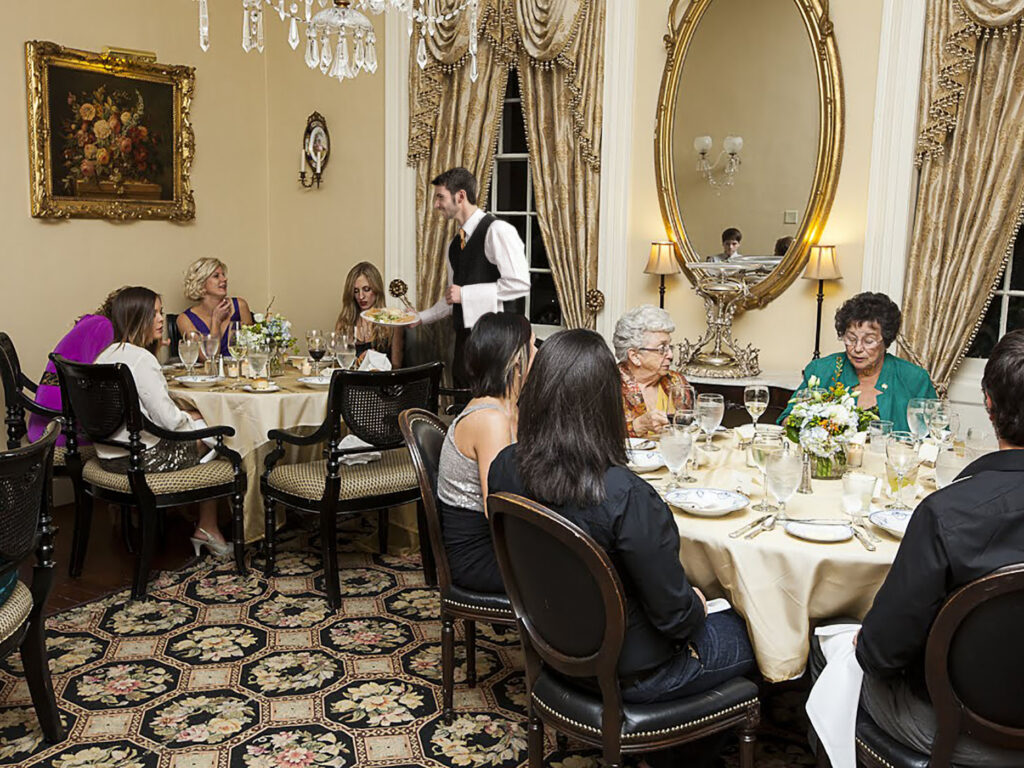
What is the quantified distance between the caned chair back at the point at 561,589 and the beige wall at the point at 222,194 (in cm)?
439

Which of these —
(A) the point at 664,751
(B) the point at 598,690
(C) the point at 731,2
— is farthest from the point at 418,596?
(C) the point at 731,2

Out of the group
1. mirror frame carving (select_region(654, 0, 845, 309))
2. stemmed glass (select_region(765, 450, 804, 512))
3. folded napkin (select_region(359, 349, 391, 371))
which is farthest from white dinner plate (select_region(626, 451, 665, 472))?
mirror frame carving (select_region(654, 0, 845, 309))

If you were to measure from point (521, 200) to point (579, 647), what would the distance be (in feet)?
14.1

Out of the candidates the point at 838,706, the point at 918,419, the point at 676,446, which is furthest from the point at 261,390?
the point at 838,706

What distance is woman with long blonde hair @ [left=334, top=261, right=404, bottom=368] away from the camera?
580 centimetres

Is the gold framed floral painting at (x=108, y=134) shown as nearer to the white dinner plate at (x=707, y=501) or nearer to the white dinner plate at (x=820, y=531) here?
the white dinner plate at (x=707, y=501)

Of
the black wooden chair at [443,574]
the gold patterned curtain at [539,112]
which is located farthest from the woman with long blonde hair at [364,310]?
Answer: the black wooden chair at [443,574]

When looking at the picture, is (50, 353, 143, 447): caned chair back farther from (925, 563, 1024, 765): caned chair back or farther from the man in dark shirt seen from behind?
(925, 563, 1024, 765): caned chair back

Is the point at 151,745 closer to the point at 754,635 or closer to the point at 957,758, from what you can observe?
the point at 754,635

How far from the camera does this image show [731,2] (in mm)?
5145

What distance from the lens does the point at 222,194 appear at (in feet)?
22.0

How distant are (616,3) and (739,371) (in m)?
2.12

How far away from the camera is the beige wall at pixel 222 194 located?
5.61 metres

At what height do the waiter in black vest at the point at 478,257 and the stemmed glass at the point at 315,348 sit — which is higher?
the waiter in black vest at the point at 478,257
